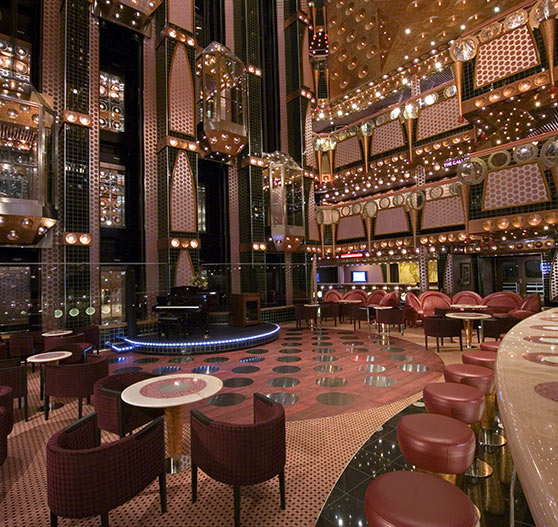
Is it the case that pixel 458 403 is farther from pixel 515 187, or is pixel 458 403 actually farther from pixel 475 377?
pixel 515 187

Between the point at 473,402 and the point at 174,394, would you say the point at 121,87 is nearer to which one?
the point at 174,394

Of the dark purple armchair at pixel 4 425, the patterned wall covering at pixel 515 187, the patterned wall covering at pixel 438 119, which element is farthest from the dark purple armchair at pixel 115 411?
the patterned wall covering at pixel 438 119

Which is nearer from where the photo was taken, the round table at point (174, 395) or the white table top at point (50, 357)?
the round table at point (174, 395)

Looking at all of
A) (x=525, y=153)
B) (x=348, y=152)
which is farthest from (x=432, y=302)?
(x=348, y=152)

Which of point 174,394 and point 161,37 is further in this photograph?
point 161,37

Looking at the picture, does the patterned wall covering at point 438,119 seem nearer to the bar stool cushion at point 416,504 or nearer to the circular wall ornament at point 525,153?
the circular wall ornament at point 525,153

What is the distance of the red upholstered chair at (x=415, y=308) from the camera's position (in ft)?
29.8

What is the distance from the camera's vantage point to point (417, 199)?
11000 mm

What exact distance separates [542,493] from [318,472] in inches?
88.2

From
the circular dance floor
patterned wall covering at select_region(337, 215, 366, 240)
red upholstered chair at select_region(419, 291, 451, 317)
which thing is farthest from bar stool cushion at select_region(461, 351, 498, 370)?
patterned wall covering at select_region(337, 215, 366, 240)

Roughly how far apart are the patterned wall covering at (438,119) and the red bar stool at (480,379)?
8.92 metres

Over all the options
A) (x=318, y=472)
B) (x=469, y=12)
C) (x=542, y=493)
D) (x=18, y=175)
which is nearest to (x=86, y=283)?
(x=18, y=175)

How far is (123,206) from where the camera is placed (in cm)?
967

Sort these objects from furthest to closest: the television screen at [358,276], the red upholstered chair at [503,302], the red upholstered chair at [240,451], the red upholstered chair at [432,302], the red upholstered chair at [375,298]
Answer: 1. the television screen at [358,276]
2. the red upholstered chair at [375,298]
3. the red upholstered chair at [432,302]
4. the red upholstered chair at [503,302]
5. the red upholstered chair at [240,451]
